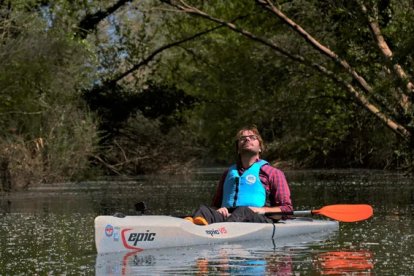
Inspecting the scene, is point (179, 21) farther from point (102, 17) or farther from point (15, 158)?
point (15, 158)

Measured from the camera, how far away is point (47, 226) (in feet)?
50.3

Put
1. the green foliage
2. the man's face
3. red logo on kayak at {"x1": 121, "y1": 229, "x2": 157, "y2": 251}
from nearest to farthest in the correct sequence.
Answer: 1. red logo on kayak at {"x1": 121, "y1": 229, "x2": 157, "y2": 251}
2. the man's face
3. the green foliage

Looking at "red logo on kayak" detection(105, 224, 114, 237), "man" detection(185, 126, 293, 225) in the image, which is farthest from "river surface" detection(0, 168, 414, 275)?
"man" detection(185, 126, 293, 225)

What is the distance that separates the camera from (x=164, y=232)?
11891mm

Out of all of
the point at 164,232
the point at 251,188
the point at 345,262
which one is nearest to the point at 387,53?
the point at 251,188

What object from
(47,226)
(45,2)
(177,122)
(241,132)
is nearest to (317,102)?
(177,122)

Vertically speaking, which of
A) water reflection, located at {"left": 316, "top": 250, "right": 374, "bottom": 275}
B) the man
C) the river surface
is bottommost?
water reflection, located at {"left": 316, "top": 250, "right": 374, "bottom": 275}

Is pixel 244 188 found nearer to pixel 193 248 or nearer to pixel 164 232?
pixel 193 248

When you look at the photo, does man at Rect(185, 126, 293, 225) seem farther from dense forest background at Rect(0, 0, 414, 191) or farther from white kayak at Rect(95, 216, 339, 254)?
dense forest background at Rect(0, 0, 414, 191)

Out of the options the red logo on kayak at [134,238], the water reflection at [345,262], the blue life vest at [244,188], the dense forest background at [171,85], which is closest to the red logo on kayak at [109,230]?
the red logo on kayak at [134,238]

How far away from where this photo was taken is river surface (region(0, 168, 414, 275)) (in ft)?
33.2

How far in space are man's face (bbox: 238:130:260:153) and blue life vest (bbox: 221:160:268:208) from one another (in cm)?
21

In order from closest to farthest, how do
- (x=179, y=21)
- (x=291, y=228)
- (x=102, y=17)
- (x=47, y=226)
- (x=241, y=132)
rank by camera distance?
(x=241, y=132) < (x=291, y=228) < (x=47, y=226) < (x=102, y=17) < (x=179, y=21)

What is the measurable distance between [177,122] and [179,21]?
9.56 feet
